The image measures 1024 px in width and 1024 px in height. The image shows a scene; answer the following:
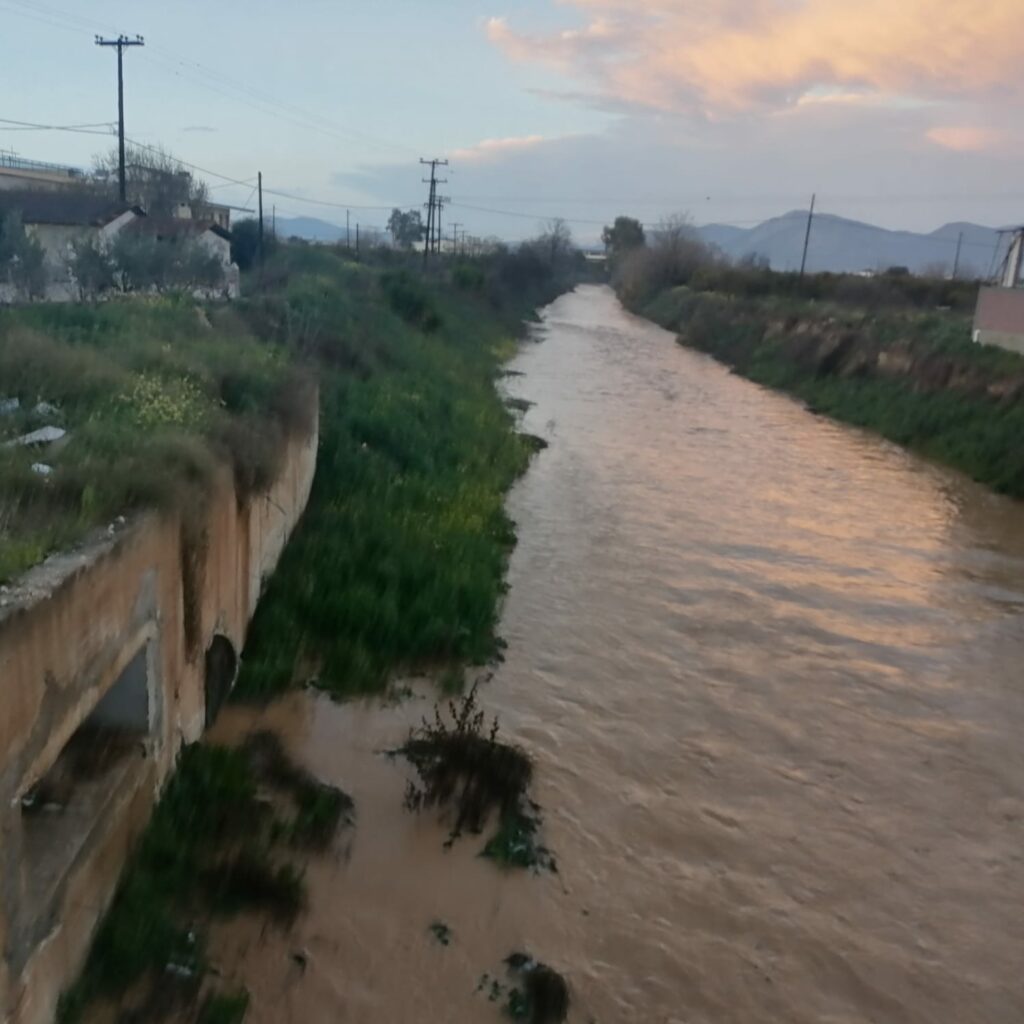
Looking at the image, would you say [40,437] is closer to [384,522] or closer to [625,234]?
[384,522]

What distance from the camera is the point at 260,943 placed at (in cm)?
547

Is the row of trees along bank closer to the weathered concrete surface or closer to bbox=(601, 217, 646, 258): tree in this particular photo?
the weathered concrete surface

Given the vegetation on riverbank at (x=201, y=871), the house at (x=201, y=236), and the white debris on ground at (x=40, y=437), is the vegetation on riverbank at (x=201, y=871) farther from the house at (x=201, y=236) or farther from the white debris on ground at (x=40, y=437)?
the house at (x=201, y=236)

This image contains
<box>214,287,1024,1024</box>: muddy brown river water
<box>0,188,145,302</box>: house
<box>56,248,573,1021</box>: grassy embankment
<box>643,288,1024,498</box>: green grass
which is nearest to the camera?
<box>56,248,573,1021</box>: grassy embankment

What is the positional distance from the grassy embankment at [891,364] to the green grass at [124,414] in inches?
555

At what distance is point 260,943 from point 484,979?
127 cm

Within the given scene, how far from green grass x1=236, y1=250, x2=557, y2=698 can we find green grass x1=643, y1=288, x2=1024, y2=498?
9.00m

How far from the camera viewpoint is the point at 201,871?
5711mm

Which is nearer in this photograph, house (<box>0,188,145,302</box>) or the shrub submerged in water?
the shrub submerged in water

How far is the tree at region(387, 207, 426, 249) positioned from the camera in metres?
89.8

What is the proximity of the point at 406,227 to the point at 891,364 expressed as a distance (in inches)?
2854

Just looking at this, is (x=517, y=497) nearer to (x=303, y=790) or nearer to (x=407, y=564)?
(x=407, y=564)

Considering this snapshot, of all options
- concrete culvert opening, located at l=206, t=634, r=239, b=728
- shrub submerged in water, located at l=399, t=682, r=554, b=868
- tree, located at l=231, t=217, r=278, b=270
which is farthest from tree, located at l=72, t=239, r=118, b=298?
tree, located at l=231, t=217, r=278, b=270

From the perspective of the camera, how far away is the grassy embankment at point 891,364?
19.8 m
